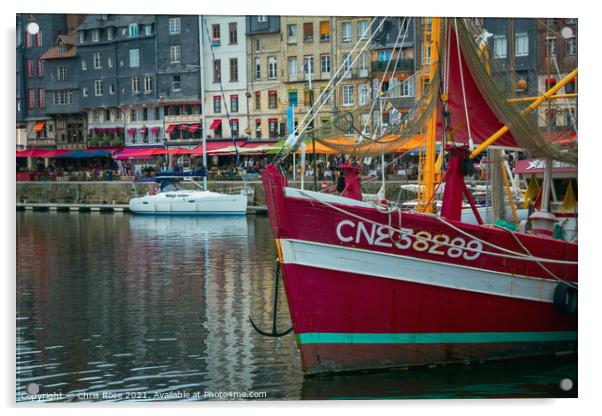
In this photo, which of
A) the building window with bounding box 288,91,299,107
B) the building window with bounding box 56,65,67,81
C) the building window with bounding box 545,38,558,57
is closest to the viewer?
the building window with bounding box 545,38,558,57

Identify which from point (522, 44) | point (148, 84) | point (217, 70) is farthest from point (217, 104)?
point (522, 44)

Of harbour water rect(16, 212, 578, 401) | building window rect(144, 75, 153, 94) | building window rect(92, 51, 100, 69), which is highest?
building window rect(92, 51, 100, 69)

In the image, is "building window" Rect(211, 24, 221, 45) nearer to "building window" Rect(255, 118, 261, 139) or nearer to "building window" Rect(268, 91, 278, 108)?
"building window" Rect(268, 91, 278, 108)

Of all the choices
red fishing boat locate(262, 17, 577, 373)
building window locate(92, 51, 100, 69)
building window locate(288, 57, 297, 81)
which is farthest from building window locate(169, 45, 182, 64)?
red fishing boat locate(262, 17, 577, 373)

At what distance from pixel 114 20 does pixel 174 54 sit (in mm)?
11586

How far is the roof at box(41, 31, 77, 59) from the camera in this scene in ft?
59.6

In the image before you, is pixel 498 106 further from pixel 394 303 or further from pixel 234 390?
pixel 234 390

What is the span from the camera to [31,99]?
62.9ft

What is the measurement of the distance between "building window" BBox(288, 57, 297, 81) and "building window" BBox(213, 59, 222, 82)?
7.95 ft

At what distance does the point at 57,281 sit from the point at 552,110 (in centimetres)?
1349

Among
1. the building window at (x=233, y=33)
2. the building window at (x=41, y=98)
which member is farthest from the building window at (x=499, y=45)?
the building window at (x=41, y=98)

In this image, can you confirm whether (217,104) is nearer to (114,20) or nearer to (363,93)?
(363,93)

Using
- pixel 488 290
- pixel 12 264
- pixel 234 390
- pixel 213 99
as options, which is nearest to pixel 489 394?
pixel 488 290

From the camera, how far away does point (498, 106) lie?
15.6 meters
